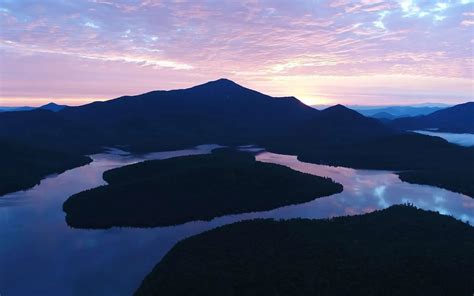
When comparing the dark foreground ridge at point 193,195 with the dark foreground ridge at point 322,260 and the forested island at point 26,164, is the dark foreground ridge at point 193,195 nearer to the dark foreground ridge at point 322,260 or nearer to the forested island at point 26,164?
the dark foreground ridge at point 322,260

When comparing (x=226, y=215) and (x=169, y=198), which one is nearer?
(x=226, y=215)

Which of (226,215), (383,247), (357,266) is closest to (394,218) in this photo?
(383,247)

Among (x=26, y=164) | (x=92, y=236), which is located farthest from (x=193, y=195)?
(x=26, y=164)

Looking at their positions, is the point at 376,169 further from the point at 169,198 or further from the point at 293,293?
the point at 293,293

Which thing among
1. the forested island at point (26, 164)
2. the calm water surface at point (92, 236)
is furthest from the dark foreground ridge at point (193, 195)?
the forested island at point (26, 164)

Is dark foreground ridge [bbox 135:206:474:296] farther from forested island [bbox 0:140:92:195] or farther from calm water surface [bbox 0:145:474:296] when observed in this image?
Answer: forested island [bbox 0:140:92:195]

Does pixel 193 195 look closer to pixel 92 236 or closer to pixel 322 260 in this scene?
pixel 92 236
